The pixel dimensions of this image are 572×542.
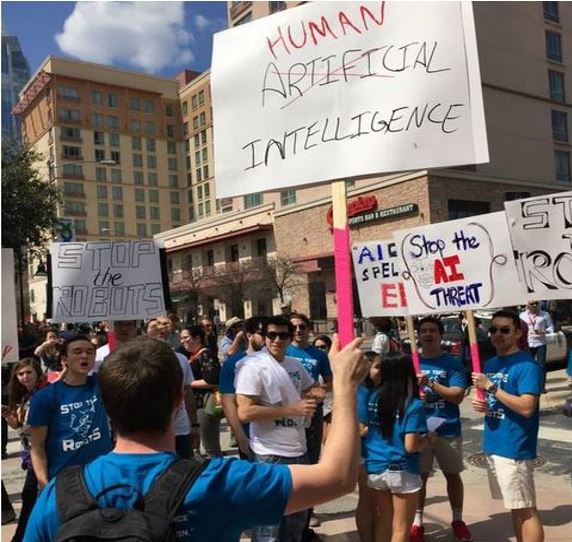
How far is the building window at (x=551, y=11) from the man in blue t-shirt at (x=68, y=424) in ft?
161

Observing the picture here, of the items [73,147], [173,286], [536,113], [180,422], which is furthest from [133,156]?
[180,422]

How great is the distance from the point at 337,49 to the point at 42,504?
2.72m

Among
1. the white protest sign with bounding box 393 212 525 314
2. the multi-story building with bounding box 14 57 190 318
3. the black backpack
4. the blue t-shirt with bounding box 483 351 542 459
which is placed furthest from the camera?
the multi-story building with bounding box 14 57 190 318

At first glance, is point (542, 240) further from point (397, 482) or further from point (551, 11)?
point (551, 11)

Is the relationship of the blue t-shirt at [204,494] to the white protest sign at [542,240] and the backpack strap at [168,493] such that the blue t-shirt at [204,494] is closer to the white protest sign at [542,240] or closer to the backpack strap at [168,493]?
the backpack strap at [168,493]

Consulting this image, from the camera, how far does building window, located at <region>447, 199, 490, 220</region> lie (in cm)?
3625

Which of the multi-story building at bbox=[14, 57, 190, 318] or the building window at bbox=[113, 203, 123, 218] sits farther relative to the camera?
the building window at bbox=[113, 203, 123, 218]

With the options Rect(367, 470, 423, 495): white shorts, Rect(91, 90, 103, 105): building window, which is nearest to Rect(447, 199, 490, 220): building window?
Rect(367, 470, 423, 495): white shorts

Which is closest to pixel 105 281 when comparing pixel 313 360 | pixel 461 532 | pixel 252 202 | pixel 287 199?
pixel 313 360

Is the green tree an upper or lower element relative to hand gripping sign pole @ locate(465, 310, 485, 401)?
upper

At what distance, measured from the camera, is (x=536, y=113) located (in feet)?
146

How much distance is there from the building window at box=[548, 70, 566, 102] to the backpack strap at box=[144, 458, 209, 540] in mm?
49459

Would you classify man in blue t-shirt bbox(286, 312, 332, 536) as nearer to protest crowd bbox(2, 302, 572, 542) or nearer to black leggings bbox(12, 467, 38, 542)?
protest crowd bbox(2, 302, 572, 542)

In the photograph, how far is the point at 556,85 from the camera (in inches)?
1818
